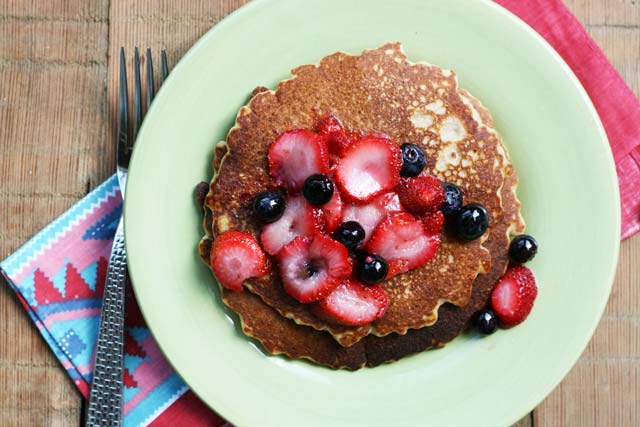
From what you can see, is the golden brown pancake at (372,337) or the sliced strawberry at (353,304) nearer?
the sliced strawberry at (353,304)

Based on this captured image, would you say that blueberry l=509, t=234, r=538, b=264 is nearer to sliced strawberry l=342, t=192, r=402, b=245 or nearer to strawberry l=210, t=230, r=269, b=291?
sliced strawberry l=342, t=192, r=402, b=245

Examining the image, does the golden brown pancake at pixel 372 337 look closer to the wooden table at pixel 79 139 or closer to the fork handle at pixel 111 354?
the fork handle at pixel 111 354

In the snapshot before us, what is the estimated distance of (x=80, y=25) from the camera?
223cm

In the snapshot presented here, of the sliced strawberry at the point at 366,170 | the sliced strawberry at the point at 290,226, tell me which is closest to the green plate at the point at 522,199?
the sliced strawberry at the point at 290,226

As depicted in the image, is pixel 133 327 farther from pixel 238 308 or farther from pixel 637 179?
pixel 637 179

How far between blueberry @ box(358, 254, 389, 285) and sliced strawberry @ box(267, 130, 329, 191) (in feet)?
0.88

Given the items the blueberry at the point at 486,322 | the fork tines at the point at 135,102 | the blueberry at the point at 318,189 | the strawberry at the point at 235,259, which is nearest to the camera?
the blueberry at the point at 318,189

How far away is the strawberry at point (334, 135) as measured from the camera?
189 centimetres

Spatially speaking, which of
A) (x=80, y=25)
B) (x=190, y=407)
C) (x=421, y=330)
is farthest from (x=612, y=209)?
(x=80, y=25)

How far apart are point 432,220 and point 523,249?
319 mm

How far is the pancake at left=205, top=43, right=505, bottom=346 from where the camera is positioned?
1.94 meters

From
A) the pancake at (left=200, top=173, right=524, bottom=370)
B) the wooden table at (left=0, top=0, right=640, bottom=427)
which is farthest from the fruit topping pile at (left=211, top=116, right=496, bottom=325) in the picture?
the wooden table at (left=0, top=0, right=640, bottom=427)

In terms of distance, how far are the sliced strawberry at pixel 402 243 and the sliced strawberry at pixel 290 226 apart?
0.55 feet

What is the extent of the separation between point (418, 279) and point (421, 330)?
0.54 feet
